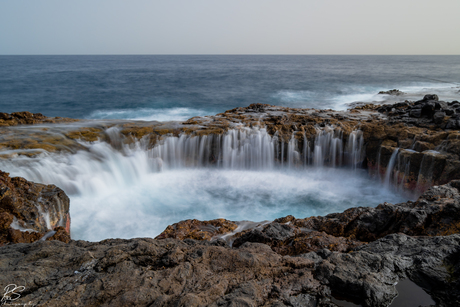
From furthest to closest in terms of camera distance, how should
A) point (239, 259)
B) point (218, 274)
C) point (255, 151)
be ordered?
point (255, 151) < point (239, 259) < point (218, 274)

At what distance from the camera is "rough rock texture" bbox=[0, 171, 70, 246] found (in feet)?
16.3

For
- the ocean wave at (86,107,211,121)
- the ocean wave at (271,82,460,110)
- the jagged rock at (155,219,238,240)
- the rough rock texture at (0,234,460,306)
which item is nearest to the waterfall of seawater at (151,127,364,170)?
the jagged rock at (155,219,238,240)

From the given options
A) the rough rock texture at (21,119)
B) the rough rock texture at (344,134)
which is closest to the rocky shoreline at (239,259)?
the rough rock texture at (344,134)

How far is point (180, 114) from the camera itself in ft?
73.4

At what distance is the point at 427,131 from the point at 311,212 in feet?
19.7

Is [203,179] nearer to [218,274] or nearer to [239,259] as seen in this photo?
[239,259]

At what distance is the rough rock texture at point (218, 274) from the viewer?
106 inches

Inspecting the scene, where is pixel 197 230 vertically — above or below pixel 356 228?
below

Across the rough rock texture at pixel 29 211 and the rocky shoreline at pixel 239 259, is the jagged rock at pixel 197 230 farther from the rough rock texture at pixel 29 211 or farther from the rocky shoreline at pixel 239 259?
the rough rock texture at pixel 29 211

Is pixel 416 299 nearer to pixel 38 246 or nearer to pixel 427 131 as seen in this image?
pixel 38 246

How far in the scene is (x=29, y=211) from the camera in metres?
5.49
